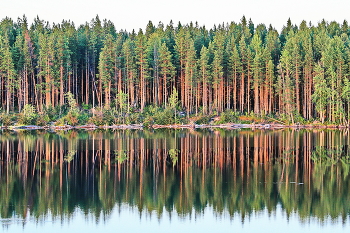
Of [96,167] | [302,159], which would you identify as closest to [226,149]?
[302,159]

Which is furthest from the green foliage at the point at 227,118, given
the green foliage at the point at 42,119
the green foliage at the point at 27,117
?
the green foliage at the point at 27,117

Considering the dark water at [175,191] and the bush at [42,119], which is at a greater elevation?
the bush at [42,119]

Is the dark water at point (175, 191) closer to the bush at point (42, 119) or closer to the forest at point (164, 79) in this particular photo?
the bush at point (42, 119)

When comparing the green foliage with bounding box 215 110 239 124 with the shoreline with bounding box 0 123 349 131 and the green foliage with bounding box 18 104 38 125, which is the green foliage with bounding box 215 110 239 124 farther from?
the green foliage with bounding box 18 104 38 125

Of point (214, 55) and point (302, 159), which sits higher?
point (214, 55)

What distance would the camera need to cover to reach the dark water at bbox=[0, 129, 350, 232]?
715 inches

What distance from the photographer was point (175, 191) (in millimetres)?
23000

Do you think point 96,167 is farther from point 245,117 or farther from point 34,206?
point 245,117

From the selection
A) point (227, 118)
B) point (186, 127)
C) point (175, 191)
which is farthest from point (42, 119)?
point (175, 191)

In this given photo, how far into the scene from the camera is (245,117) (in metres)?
82.9

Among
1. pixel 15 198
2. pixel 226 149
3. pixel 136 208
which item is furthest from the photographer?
pixel 226 149

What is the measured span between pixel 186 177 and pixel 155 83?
66.2 metres

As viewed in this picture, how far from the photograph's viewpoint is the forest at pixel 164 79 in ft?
266

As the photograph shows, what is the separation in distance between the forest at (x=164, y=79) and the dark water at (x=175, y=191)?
45027 mm
